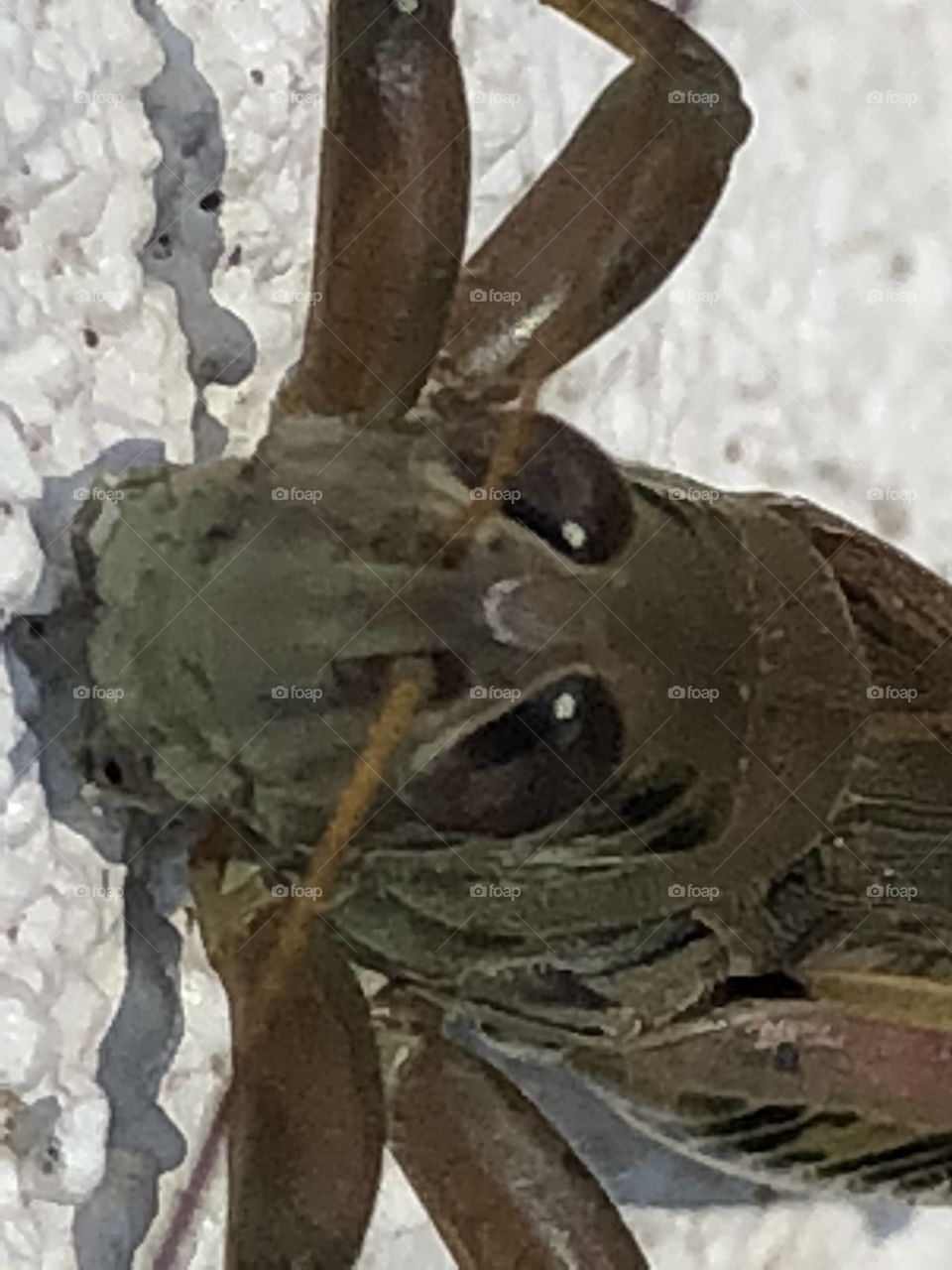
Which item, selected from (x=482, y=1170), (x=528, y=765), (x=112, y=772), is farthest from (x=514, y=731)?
(x=482, y=1170)

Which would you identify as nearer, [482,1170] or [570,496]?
[570,496]

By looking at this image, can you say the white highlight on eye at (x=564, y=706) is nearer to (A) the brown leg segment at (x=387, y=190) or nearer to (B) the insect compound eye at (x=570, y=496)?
(B) the insect compound eye at (x=570, y=496)

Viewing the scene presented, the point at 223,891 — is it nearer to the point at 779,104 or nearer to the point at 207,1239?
the point at 207,1239

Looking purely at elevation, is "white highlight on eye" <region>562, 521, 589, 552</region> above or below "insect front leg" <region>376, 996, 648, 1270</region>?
above

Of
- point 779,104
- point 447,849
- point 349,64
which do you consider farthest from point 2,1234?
point 779,104

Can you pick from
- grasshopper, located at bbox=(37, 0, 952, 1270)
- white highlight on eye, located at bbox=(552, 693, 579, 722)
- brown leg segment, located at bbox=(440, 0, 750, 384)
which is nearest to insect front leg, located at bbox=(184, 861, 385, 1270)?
grasshopper, located at bbox=(37, 0, 952, 1270)

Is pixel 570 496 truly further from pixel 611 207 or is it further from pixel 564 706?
pixel 611 207

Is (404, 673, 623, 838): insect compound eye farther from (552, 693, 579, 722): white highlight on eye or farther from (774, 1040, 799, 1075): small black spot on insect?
(774, 1040, 799, 1075): small black spot on insect
